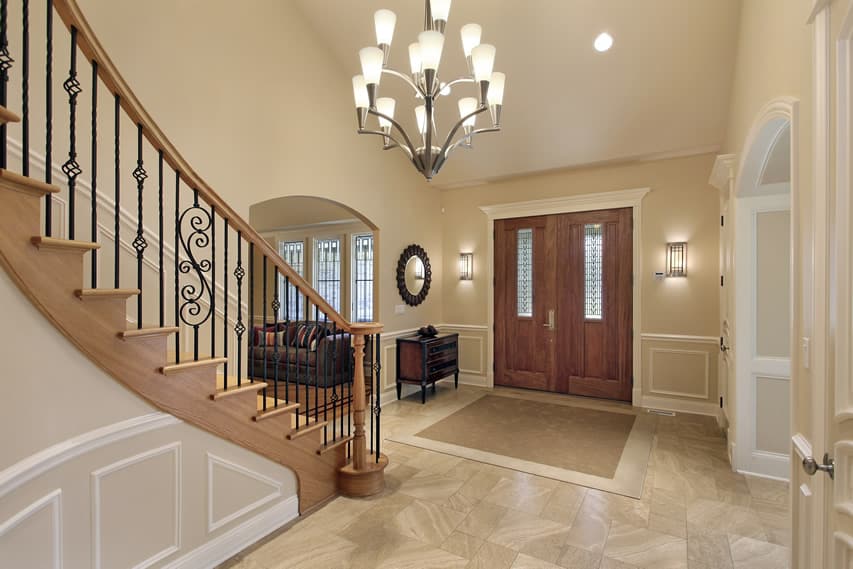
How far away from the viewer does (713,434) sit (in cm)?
423

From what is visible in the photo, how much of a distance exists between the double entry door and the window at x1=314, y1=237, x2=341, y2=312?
3.60 m

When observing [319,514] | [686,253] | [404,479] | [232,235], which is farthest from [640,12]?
[319,514]

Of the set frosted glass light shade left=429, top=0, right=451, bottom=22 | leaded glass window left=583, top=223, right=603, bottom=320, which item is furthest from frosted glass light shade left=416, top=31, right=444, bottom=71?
leaded glass window left=583, top=223, right=603, bottom=320

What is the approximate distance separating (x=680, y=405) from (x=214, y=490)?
4929 millimetres

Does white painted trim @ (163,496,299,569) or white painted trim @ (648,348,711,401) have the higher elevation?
white painted trim @ (648,348,711,401)

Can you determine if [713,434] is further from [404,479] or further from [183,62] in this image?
[183,62]

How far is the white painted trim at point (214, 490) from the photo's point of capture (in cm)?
224

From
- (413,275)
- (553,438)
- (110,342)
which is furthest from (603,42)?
(110,342)

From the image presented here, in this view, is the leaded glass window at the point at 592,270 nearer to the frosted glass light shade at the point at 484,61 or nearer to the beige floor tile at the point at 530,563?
the frosted glass light shade at the point at 484,61

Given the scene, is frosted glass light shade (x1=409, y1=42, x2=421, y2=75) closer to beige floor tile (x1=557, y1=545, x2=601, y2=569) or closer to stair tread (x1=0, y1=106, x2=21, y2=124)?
stair tread (x1=0, y1=106, x2=21, y2=124)

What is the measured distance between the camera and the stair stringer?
146cm

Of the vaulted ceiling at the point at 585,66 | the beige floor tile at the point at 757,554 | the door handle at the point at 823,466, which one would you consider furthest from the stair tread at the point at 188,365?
the vaulted ceiling at the point at 585,66

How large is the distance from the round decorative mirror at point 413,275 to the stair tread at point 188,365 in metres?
3.56

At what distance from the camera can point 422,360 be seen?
539 centimetres
